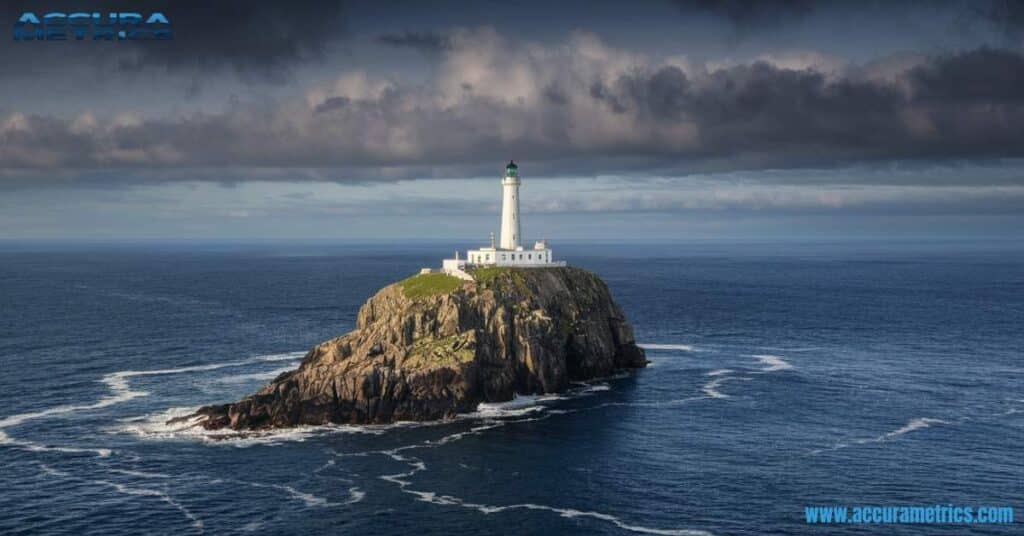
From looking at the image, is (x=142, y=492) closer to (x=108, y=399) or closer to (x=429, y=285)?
(x=108, y=399)

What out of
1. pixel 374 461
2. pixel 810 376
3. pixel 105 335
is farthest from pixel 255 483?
pixel 105 335

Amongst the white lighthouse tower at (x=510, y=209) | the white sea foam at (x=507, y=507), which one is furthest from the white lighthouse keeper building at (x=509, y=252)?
the white sea foam at (x=507, y=507)

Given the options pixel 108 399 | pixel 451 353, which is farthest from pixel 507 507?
pixel 108 399

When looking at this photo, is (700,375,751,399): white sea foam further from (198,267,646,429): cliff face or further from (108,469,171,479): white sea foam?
(108,469,171,479): white sea foam

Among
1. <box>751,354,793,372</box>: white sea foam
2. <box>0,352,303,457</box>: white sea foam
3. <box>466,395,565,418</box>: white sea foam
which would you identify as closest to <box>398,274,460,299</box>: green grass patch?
<box>466,395,565,418</box>: white sea foam

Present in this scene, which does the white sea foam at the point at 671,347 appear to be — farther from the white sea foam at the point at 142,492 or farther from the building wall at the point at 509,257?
the white sea foam at the point at 142,492

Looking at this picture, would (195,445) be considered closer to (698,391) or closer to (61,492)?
(61,492)
